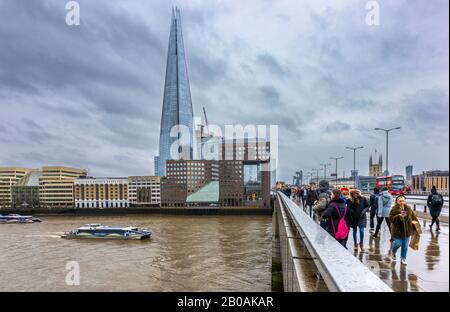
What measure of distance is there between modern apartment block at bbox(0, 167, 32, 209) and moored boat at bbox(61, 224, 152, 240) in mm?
80834

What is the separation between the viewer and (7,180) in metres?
104

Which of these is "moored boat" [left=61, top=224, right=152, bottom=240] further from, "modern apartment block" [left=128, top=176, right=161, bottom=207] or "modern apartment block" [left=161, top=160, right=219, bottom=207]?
"modern apartment block" [left=128, top=176, right=161, bottom=207]

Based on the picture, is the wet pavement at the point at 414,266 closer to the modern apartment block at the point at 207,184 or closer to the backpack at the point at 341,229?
the backpack at the point at 341,229

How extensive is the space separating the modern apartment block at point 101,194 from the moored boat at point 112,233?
62.3m

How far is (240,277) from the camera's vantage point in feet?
56.6

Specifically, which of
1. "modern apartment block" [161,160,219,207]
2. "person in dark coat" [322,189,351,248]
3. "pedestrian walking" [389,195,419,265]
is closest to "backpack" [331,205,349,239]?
"person in dark coat" [322,189,351,248]

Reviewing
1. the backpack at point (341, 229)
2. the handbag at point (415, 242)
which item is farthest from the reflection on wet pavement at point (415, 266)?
the backpack at point (341, 229)

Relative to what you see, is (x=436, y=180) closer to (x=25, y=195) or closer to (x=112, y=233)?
(x=112, y=233)

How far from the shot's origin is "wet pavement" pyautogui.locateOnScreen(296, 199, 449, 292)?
14.3 ft

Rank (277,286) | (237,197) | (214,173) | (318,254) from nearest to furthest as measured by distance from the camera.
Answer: (318,254) < (277,286) < (237,197) < (214,173)

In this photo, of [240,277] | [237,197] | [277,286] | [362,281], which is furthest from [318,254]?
[237,197]
